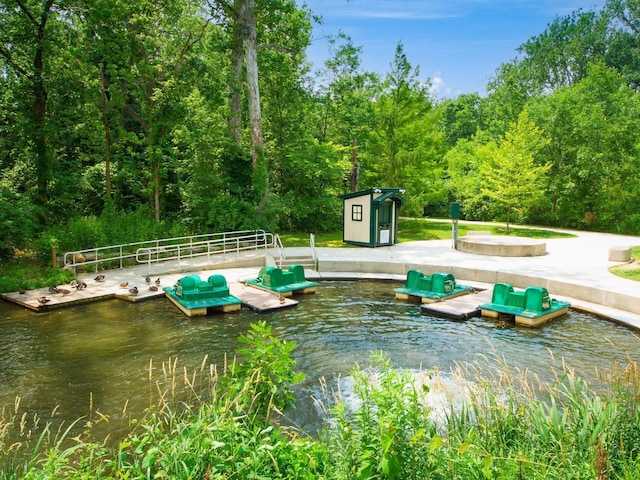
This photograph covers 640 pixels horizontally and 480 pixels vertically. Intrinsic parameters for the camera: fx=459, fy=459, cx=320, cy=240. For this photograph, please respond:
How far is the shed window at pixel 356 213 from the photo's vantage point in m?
20.8

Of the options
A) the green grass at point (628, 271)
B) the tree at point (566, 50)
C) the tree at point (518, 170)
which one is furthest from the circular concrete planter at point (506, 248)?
the tree at point (566, 50)

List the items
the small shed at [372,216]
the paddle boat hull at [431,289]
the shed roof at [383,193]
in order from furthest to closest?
the small shed at [372,216]
the shed roof at [383,193]
the paddle boat hull at [431,289]

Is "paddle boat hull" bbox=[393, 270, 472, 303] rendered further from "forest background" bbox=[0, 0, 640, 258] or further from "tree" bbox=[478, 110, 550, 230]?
"tree" bbox=[478, 110, 550, 230]

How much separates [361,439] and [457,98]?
61.9m

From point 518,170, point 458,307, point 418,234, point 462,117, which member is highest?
point 462,117

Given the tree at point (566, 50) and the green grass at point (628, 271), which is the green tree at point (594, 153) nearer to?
the green grass at point (628, 271)

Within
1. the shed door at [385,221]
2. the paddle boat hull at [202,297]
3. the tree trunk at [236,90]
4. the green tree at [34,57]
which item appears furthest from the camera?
the tree trunk at [236,90]

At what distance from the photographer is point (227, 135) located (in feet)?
74.9

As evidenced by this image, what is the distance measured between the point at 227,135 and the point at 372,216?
8.49 m

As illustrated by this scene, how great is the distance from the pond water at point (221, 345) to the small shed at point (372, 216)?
7933 mm

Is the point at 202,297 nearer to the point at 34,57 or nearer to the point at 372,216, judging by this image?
the point at 372,216

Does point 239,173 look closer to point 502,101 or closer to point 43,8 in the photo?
point 43,8

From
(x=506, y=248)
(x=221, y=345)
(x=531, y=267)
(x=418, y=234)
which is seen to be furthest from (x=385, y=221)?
(x=221, y=345)

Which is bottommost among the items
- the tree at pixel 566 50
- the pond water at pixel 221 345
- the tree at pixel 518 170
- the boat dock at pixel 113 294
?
the pond water at pixel 221 345
